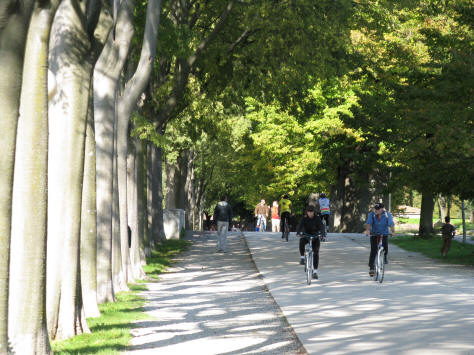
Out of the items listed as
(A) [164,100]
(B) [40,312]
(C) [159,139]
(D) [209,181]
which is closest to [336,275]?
(C) [159,139]

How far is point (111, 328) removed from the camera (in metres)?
11.9

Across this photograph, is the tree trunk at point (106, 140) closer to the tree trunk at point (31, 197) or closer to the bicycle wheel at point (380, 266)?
the bicycle wheel at point (380, 266)

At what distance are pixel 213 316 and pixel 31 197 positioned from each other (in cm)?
500

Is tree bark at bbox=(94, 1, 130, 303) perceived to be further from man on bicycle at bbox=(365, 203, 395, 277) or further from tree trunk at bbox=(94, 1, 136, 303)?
man on bicycle at bbox=(365, 203, 395, 277)

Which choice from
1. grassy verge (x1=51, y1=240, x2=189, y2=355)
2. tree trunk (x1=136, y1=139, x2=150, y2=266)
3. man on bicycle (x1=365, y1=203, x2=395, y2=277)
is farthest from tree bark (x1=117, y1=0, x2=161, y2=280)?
man on bicycle (x1=365, y1=203, x2=395, y2=277)

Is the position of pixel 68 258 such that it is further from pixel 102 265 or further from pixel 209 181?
pixel 209 181

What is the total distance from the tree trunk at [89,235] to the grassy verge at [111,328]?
34 cm

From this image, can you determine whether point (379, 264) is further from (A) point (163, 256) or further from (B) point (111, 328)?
(A) point (163, 256)

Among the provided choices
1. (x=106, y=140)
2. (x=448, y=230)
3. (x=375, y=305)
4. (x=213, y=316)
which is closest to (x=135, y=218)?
(x=106, y=140)

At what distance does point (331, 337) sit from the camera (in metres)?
10.5

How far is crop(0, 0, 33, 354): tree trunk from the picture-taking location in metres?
7.19

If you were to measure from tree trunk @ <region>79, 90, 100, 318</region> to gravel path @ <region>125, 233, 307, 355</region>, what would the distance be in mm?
1027

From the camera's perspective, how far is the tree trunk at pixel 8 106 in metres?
7.19

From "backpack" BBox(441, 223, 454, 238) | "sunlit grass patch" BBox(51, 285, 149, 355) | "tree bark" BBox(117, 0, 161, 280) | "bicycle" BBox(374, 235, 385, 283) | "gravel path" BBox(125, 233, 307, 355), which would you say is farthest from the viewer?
"backpack" BBox(441, 223, 454, 238)
